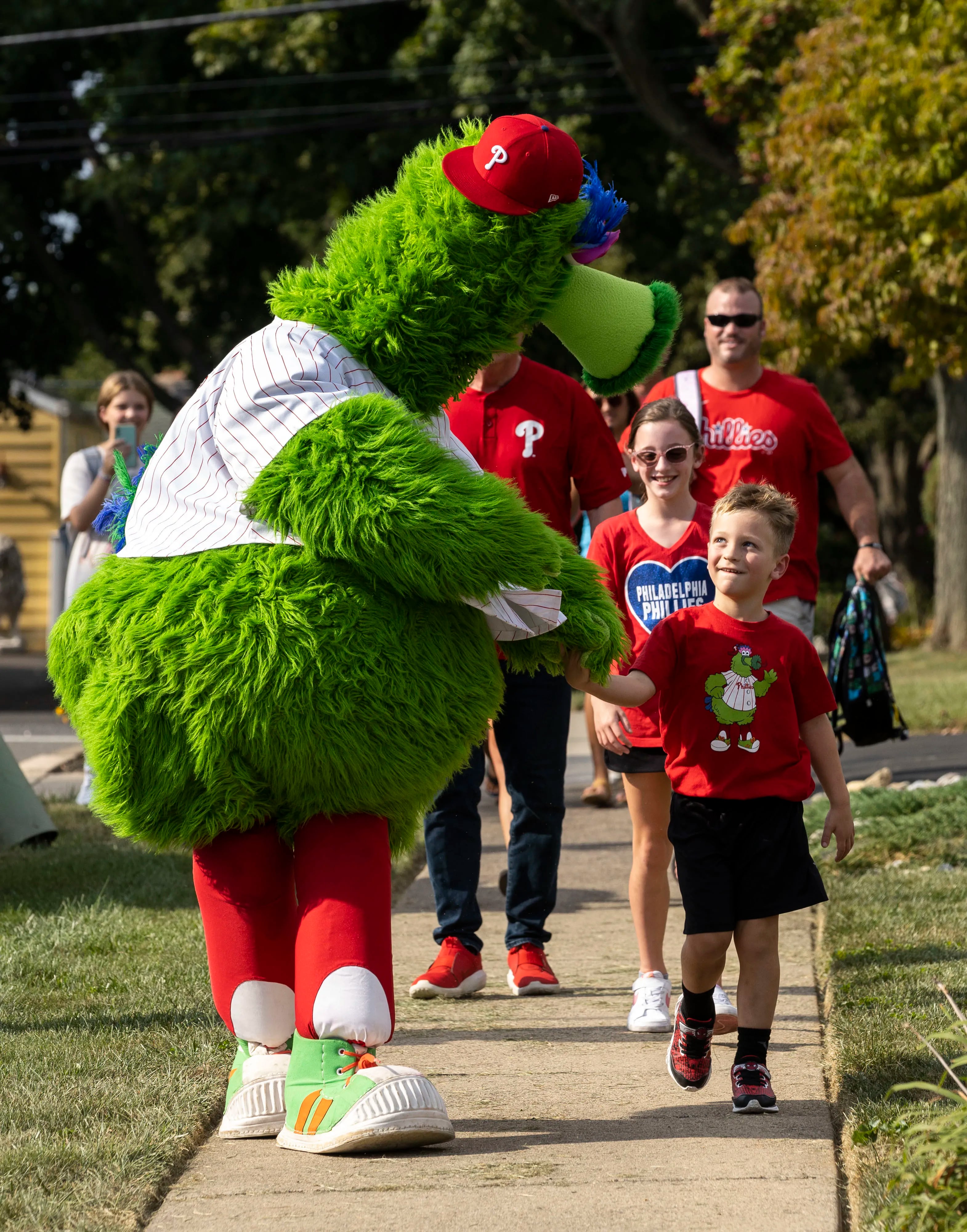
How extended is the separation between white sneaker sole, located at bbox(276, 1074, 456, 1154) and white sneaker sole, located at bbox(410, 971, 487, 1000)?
129 centimetres

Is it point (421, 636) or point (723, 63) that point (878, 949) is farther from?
point (723, 63)

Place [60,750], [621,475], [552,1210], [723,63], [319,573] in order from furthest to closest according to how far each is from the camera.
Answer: [723,63]
[60,750]
[621,475]
[319,573]
[552,1210]

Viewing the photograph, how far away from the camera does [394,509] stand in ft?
9.55

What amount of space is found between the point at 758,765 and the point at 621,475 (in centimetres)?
159

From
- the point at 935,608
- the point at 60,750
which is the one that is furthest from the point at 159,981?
the point at 935,608

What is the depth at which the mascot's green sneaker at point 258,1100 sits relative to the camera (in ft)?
10.5

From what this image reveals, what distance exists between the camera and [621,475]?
4.78m

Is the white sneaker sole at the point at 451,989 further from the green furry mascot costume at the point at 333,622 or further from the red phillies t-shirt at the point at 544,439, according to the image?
the red phillies t-shirt at the point at 544,439

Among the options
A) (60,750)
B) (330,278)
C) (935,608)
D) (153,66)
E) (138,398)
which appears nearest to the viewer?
(330,278)

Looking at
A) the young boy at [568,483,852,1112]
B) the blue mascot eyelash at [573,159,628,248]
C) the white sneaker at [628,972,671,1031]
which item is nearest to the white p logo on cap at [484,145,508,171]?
the blue mascot eyelash at [573,159,628,248]

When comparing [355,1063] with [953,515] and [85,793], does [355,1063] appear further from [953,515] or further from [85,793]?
[953,515]

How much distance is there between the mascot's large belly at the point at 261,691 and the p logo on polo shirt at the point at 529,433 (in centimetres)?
151

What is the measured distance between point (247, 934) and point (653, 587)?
1585mm

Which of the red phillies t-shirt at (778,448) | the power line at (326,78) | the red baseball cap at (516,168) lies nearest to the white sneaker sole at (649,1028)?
the red phillies t-shirt at (778,448)
